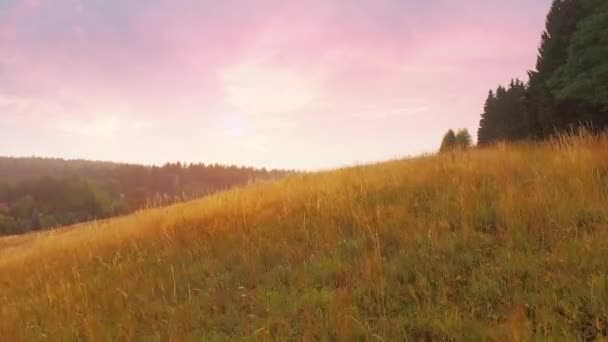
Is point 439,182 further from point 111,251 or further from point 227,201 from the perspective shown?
point 111,251

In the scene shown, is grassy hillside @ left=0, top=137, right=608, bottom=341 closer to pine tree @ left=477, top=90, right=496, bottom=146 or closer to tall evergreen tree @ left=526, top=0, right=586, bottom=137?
tall evergreen tree @ left=526, top=0, right=586, bottom=137

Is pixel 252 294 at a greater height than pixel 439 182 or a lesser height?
lesser

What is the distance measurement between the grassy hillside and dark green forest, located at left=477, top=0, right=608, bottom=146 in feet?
16.6

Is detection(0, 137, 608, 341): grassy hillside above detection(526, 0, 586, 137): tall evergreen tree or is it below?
below

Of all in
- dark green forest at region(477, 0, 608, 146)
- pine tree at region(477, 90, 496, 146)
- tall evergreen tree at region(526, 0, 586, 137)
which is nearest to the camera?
dark green forest at region(477, 0, 608, 146)

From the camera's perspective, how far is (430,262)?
4492mm

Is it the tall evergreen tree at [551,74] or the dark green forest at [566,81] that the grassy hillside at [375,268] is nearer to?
the dark green forest at [566,81]

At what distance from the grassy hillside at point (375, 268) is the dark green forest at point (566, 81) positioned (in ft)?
16.6

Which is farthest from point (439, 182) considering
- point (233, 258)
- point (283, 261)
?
point (233, 258)

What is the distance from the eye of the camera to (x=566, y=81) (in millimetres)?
17891

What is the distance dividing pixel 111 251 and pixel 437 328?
641 centimetres

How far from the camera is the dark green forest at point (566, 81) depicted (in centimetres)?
1656

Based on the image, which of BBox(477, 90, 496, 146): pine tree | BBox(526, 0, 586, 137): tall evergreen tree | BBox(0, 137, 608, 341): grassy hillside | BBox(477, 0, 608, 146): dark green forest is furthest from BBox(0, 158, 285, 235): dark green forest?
BBox(0, 137, 608, 341): grassy hillside

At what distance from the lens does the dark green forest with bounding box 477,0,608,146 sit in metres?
16.6
